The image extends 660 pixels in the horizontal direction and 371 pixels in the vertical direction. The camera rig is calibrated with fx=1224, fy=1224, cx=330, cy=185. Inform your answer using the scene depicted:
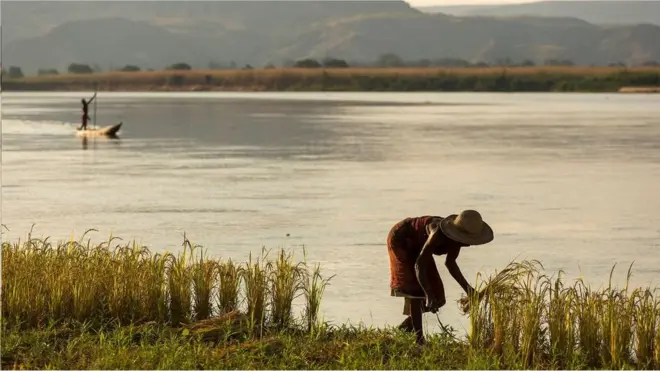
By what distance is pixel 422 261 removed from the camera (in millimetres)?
8852

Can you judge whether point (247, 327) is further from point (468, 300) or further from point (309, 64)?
point (309, 64)

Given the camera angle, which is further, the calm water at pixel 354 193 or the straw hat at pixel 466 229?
the calm water at pixel 354 193

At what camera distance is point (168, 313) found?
9.80 m

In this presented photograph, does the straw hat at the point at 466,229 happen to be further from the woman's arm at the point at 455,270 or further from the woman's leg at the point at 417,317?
the woman's leg at the point at 417,317

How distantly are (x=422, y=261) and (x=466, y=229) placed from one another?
0.46 m

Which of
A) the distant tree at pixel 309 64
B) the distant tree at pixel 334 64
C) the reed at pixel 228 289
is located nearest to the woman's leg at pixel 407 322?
the reed at pixel 228 289

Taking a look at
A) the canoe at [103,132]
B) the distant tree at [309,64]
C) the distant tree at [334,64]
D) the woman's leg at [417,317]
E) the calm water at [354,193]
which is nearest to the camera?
the woman's leg at [417,317]

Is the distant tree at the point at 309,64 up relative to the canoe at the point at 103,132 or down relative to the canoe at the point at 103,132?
up

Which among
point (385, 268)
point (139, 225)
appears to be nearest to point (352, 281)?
point (385, 268)

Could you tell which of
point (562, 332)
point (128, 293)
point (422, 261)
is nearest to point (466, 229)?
point (422, 261)

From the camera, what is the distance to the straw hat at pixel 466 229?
8555 millimetres

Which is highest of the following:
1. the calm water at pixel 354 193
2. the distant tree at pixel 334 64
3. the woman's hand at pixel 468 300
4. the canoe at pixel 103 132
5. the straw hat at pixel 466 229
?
the straw hat at pixel 466 229

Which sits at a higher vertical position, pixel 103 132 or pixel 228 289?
pixel 228 289

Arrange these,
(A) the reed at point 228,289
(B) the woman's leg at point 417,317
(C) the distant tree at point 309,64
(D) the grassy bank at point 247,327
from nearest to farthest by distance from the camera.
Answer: (D) the grassy bank at point 247,327
(B) the woman's leg at point 417,317
(A) the reed at point 228,289
(C) the distant tree at point 309,64
